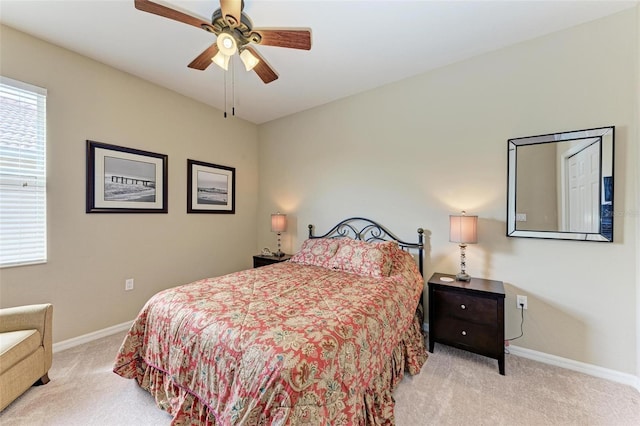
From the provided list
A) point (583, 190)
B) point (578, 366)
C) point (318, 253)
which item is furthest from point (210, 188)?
point (578, 366)

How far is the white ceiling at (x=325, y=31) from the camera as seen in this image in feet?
6.47

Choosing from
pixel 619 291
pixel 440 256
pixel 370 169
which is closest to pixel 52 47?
pixel 370 169

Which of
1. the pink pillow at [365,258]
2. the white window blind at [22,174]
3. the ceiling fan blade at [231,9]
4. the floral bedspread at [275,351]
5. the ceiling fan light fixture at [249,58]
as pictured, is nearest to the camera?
the floral bedspread at [275,351]

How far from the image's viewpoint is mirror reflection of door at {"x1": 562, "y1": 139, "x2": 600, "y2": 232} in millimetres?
2092

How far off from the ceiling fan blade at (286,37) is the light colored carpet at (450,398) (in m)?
2.57

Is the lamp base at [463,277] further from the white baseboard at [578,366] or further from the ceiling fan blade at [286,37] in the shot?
the ceiling fan blade at [286,37]

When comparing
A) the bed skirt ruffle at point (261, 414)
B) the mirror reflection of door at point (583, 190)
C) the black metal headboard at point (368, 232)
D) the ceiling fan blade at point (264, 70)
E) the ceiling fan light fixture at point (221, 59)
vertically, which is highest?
the ceiling fan blade at point (264, 70)

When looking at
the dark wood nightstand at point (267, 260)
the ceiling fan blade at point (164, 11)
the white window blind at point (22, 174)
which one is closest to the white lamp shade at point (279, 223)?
the dark wood nightstand at point (267, 260)

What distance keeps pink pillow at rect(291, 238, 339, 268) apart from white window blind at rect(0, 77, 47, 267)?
7.99 feet

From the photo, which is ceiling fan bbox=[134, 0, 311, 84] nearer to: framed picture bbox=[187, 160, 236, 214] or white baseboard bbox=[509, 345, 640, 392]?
framed picture bbox=[187, 160, 236, 214]

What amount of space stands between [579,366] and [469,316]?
37.6 inches

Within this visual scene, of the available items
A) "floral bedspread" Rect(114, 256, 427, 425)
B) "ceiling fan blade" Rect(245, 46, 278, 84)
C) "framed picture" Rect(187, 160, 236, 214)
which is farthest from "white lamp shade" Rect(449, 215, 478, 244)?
"framed picture" Rect(187, 160, 236, 214)

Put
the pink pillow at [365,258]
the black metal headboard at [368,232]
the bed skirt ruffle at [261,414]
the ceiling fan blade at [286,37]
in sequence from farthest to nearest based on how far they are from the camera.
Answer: the black metal headboard at [368,232] → the pink pillow at [365,258] → the ceiling fan blade at [286,37] → the bed skirt ruffle at [261,414]

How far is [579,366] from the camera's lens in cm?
214
